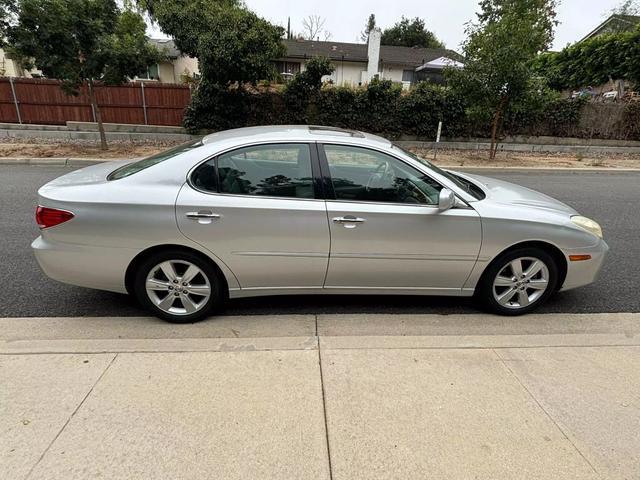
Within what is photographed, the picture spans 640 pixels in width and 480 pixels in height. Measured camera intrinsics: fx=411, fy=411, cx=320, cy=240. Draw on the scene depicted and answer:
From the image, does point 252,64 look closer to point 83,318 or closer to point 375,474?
point 83,318

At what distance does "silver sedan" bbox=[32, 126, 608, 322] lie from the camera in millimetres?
3055

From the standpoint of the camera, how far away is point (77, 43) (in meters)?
11.2

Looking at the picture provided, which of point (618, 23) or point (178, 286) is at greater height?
point (618, 23)

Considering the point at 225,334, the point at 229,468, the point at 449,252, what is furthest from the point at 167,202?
the point at 449,252

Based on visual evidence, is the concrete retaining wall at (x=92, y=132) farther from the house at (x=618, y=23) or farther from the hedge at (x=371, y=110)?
the house at (x=618, y=23)

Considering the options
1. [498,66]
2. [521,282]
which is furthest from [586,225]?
[498,66]

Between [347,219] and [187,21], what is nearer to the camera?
[347,219]

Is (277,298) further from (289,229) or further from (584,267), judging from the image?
(584,267)

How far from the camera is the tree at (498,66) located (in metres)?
12.3

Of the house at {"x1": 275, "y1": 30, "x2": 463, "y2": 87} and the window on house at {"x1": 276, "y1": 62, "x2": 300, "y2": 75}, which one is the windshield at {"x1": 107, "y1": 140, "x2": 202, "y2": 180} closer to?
the house at {"x1": 275, "y1": 30, "x2": 463, "y2": 87}

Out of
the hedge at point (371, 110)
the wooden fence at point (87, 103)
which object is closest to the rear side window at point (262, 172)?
the hedge at point (371, 110)

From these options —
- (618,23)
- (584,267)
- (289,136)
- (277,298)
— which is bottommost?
(277,298)

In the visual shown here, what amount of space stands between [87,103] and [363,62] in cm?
2003

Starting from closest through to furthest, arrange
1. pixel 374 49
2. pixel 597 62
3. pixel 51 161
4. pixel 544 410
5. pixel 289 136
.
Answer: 1. pixel 544 410
2. pixel 289 136
3. pixel 51 161
4. pixel 597 62
5. pixel 374 49
